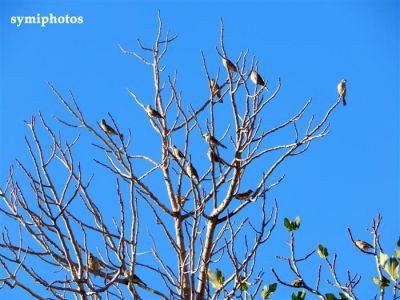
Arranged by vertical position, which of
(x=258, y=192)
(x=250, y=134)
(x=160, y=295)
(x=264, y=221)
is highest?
(x=250, y=134)

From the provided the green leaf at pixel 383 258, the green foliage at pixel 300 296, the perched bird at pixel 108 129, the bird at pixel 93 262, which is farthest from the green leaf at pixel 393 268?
the perched bird at pixel 108 129

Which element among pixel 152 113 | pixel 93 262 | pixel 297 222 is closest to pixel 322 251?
pixel 297 222

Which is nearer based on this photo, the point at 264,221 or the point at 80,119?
the point at 264,221

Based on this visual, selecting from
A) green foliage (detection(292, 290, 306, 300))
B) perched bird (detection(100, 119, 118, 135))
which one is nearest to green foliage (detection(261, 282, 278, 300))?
green foliage (detection(292, 290, 306, 300))

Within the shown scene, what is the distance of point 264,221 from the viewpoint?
4059 millimetres

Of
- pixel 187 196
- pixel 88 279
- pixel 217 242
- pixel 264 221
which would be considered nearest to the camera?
pixel 88 279

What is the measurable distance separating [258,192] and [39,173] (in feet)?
4.34

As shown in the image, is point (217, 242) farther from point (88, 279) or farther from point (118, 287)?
point (88, 279)

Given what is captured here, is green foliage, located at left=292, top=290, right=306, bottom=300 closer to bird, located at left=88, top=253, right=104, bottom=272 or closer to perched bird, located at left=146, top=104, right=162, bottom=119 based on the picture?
bird, located at left=88, top=253, right=104, bottom=272

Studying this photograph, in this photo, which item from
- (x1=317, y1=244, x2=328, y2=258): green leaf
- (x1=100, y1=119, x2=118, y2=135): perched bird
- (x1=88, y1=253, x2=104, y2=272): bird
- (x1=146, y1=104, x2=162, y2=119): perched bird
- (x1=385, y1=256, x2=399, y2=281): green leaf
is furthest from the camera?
(x1=100, y1=119, x2=118, y2=135): perched bird

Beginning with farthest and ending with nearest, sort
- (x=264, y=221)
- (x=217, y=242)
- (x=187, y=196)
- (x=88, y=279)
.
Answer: (x=187, y=196) < (x=217, y=242) < (x=264, y=221) < (x=88, y=279)

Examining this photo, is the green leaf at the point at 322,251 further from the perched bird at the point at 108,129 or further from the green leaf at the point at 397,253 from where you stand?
the perched bird at the point at 108,129

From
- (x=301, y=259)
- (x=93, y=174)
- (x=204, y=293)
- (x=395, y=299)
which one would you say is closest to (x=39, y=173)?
(x=93, y=174)

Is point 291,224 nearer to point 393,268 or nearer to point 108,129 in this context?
point 393,268
